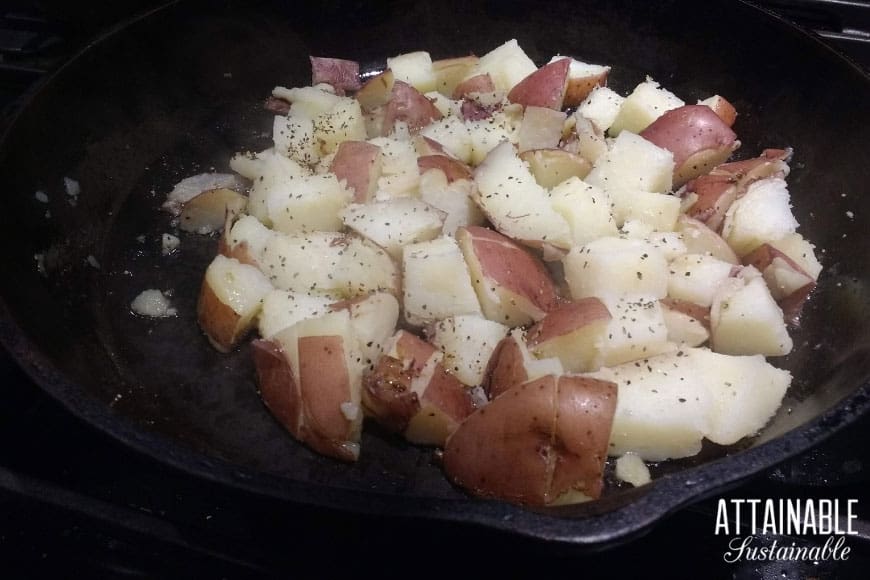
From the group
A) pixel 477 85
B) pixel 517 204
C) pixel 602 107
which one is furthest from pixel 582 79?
pixel 517 204

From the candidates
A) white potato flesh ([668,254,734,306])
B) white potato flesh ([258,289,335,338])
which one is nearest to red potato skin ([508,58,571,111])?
white potato flesh ([668,254,734,306])

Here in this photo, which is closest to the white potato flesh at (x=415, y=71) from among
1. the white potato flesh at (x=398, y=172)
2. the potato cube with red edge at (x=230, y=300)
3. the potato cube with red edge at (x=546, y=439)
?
the white potato flesh at (x=398, y=172)

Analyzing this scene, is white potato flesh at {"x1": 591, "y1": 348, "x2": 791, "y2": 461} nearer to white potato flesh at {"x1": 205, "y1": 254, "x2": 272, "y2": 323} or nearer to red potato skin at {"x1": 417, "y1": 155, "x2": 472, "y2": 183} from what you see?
red potato skin at {"x1": 417, "y1": 155, "x2": 472, "y2": 183}

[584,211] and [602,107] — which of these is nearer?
[584,211]

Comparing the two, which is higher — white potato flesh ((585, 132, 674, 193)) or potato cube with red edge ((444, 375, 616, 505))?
white potato flesh ((585, 132, 674, 193))

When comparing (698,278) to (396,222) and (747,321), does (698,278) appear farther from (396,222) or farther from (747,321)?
(396,222)

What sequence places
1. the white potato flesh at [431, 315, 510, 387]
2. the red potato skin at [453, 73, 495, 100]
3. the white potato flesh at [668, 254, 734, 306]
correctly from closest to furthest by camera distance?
the white potato flesh at [431, 315, 510, 387]
the white potato flesh at [668, 254, 734, 306]
the red potato skin at [453, 73, 495, 100]

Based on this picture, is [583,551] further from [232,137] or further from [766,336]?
[232,137]
